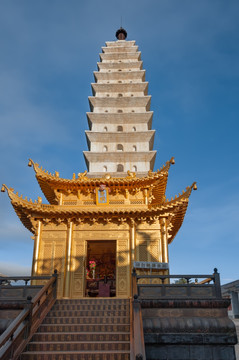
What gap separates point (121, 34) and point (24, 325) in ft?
112

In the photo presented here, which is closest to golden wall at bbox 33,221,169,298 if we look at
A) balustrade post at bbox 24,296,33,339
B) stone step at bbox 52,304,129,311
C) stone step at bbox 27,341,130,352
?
stone step at bbox 52,304,129,311

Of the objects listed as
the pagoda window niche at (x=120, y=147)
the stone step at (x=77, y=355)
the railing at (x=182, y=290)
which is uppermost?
the pagoda window niche at (x=120, y=147)

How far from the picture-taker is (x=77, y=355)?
7.65m

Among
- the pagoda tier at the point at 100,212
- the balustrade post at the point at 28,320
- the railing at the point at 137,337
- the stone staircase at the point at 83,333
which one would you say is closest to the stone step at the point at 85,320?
the stone staircase at the point at 83,333

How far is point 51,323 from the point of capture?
9500 millimetres

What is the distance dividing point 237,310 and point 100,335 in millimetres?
24309

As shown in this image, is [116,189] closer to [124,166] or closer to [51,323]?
[124,166]

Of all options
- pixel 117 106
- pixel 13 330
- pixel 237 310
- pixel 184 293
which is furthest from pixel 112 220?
pixel 237 310

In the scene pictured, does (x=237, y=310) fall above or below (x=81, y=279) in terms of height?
below

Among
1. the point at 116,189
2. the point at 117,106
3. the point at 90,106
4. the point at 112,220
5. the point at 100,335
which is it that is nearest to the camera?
the point at 100,335

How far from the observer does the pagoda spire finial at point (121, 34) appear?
35062 mm

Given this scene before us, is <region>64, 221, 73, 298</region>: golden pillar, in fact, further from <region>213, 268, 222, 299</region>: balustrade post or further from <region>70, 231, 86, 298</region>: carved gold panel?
<region>213, 268, 222, 299</region>: balustrade post

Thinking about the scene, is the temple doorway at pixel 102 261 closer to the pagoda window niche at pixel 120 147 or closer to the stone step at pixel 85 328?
the pagoda window niche at pixel 120 147

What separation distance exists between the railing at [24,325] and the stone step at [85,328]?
13.0 inches
